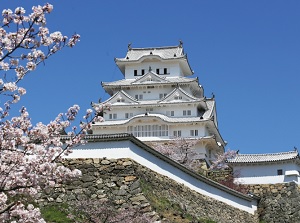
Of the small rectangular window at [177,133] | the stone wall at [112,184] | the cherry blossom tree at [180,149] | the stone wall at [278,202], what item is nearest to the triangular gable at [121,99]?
the small rectangular window at [177,133]

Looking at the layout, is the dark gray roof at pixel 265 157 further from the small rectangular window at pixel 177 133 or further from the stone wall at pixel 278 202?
the small rectangular window at pixel 177 133

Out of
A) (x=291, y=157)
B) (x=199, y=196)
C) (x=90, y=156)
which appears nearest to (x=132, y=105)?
(x=291, y=157)

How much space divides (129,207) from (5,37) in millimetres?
9240

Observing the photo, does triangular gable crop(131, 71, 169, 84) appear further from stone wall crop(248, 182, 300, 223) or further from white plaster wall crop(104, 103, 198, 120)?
stone wall crop(248, 182, 300, 223)

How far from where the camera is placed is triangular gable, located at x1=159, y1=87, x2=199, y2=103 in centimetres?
4325

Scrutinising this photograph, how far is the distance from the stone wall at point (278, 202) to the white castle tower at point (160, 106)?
413 inches

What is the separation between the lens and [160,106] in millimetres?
43594

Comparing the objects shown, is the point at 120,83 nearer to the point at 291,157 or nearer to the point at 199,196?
the point at 291,157

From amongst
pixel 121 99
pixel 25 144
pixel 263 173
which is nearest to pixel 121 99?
pixel 121 99

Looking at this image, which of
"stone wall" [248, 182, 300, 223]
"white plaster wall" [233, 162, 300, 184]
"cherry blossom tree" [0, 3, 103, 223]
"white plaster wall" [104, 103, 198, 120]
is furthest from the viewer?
"white plaster wall" [104, 103, 198, 120]

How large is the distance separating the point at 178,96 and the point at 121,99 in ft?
14.1

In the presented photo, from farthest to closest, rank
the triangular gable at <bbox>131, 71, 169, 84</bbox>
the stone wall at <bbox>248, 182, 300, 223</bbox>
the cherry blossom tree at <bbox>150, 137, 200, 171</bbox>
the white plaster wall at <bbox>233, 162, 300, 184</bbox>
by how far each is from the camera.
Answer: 1. the triangular gable at <bbox>131, 71, 169, 84</bbox>
2. the cherry blossom tree at <bbox>150, 137, 200, 171</bbox>
3. the white plaster wall at <bbox>233, 162, 300, 184</bbox>
4. the stone wall at <bbox>248, 182, 300, 223</bbox>

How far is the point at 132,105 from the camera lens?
43312mm

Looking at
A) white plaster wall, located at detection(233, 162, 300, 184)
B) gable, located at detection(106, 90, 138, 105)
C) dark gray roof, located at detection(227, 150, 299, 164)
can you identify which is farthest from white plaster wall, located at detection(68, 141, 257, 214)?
gable, located at detection(106, 90, 138, 105)
